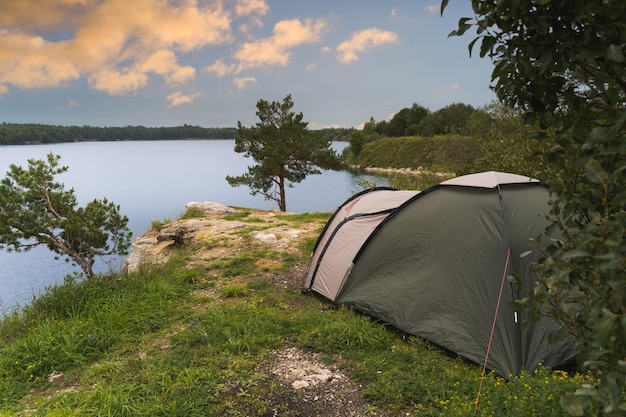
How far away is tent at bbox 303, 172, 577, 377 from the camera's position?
4.84 metres

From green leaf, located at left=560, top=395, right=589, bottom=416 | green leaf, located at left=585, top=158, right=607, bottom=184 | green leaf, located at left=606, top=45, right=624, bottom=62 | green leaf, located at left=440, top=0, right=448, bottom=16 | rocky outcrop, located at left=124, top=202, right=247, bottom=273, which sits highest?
green leaf, located at left=440, top=0, right=448, bottom=16

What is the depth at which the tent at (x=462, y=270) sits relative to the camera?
4840 mm

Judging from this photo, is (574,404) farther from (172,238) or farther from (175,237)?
(172,238)

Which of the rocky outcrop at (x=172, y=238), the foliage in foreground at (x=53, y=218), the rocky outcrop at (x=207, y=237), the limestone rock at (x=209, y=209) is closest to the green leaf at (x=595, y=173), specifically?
the rocky outcrop at (x=207, y=237)

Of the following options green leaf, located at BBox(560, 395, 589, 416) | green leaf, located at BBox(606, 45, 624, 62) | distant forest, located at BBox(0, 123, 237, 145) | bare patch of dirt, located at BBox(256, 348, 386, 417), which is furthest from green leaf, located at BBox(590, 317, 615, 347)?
distant forest, located at BBox(0, 123, 237, 145)

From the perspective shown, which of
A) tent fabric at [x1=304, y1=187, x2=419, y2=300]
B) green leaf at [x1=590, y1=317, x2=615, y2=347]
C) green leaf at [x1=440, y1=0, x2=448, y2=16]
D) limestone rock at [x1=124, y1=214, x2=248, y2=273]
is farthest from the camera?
limestone rock at [x1=124, y1=214, x2=248, y2=273]

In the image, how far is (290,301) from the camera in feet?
23.6

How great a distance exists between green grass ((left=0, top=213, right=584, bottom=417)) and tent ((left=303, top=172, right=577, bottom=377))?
1.04ft

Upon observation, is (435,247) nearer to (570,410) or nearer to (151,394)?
(151,394)

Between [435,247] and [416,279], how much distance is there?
57cm

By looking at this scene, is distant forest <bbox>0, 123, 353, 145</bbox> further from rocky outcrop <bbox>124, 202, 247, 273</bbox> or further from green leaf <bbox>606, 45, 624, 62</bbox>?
green leaf <bbox>606, 45, 624, 62</bbox>

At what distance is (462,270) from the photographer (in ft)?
17.6

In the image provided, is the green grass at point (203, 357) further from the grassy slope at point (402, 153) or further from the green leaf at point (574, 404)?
the grassy slope at point (402, 153)

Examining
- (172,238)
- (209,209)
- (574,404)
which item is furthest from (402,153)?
(574,404)
